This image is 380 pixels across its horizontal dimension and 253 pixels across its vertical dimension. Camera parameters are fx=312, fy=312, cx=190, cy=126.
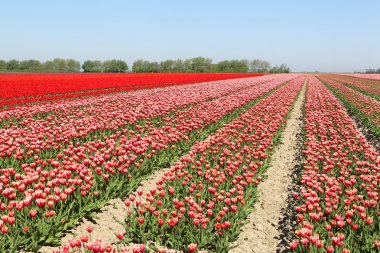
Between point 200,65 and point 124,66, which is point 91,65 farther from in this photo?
point 200,65

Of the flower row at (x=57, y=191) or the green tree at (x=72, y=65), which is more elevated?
the green tree at (x=72, y=65)

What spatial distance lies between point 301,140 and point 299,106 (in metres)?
11.4

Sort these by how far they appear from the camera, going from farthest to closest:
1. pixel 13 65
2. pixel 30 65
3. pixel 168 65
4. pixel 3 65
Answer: pixel 168 65
pixel 30 65
pixel 13 65
pixel 3 65

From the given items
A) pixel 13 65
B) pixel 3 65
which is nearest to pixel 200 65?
pixel 13 65

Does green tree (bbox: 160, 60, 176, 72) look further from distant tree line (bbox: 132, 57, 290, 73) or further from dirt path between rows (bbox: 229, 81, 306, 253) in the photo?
dirt path between rows (bbox: 229, 81, 306, 253)

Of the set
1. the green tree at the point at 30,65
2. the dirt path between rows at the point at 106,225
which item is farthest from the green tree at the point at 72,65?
the dirt path between rows at the point at 106,225

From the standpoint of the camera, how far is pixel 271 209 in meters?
6.88

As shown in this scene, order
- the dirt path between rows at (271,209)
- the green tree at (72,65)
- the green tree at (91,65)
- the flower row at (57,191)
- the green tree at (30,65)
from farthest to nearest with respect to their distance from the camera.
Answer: the green tree at (72,65) → the green tree at (91,65) → the green tree at (30,65) → the dirt path between rows at (271,209) → the flower row at (57,191)

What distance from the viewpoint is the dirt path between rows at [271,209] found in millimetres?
5535

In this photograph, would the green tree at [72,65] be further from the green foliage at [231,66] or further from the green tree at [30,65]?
the green foliage at [231,66]

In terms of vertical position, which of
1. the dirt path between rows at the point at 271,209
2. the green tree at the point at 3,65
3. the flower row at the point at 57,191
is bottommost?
the dirt path between rows at the point at 271,209

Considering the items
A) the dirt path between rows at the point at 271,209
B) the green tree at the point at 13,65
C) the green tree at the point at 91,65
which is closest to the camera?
the dirt path between rows at the point at 271,209

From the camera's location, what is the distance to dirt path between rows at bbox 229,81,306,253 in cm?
554

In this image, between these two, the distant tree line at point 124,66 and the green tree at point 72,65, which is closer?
the distant tree line at point 124,66
